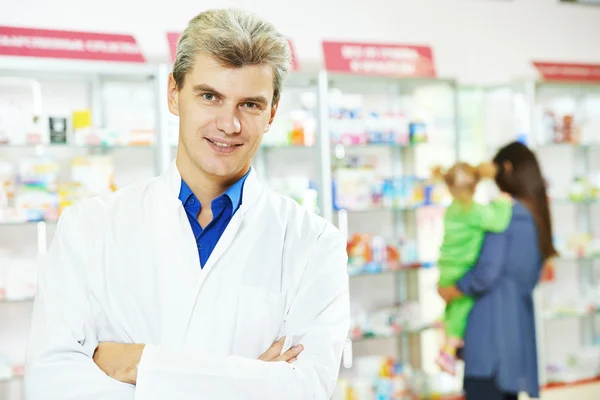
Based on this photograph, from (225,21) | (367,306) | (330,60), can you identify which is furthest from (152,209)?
(367,306)

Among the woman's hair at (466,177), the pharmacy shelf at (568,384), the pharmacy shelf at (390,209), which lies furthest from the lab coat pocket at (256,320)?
the pharmacy shelf at (568,384)

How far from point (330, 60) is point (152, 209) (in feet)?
12.5

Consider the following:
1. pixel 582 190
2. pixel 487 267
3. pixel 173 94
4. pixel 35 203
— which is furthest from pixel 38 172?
pixel 582 190

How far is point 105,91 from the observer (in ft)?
17.3

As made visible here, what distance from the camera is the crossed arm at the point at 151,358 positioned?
1.87 metres

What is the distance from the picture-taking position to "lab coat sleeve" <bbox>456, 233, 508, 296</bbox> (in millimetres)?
4656

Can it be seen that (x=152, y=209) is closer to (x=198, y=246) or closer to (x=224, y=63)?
(x=198, y=246)

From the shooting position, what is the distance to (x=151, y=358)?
1867 mm

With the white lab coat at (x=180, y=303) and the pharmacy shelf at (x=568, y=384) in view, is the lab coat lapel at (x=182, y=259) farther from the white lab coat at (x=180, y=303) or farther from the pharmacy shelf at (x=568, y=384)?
the pharmacy shelf at (x=568, y=384)

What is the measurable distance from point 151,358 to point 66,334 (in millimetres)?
230

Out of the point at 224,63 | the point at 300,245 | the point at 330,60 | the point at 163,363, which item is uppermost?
the point at 330,60

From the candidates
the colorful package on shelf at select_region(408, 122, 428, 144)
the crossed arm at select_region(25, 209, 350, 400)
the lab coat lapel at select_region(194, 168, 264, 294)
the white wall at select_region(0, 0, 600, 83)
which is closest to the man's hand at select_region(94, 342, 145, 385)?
the crossed arm at select_region(25, 209, 350, 400)

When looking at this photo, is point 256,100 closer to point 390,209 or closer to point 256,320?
point 256,320

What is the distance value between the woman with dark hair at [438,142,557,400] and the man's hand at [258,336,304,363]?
9.32 feet
